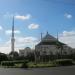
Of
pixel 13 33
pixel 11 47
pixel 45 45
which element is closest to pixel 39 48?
pixel 45 45

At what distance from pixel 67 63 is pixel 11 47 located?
105 feet

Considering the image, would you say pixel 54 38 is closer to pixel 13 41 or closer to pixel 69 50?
pixel 69 50

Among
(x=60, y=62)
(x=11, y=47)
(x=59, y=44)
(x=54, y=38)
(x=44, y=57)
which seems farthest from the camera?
(x=54, y=38)

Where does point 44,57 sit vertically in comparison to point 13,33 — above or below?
below

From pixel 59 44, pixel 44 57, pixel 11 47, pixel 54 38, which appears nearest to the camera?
pixel 44 57

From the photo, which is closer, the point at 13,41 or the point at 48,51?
the point at 13,41

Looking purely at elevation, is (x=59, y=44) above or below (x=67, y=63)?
above

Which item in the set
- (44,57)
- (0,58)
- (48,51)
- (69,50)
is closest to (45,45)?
(48,51)

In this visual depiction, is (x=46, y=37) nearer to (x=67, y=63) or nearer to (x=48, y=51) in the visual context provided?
(x=48, y=51)

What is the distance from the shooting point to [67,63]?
49344 mm

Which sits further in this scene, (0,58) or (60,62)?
(0,58)

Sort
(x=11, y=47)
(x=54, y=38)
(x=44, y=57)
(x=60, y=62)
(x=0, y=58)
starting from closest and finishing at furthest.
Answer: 1. (x=60, y=62)
2. (x=0, y=58)
3. (x=44, y=57)
4. (x=11, y=47)
5. (x=54, y=38)

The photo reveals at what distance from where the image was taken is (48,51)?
9225 centimetres

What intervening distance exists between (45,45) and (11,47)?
16287 mm
